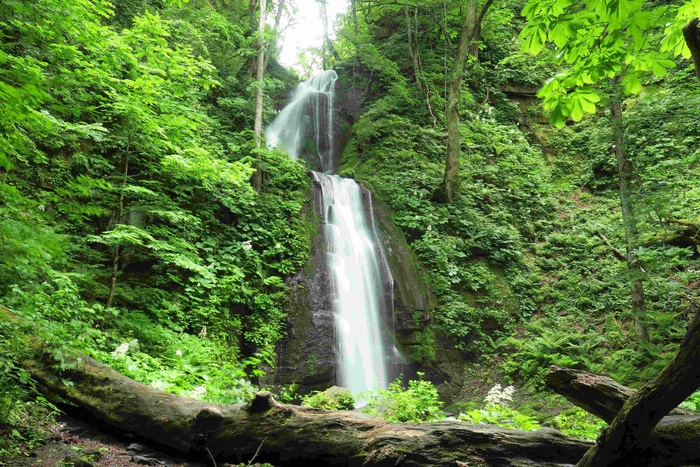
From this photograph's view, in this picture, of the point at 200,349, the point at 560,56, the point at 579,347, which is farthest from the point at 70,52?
the point at 579,347

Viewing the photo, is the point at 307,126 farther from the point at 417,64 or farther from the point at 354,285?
the point at 354,285

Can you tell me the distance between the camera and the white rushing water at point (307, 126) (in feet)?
54.5

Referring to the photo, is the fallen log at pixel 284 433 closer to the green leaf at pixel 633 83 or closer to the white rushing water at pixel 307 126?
the green leaf at pixel 633 83

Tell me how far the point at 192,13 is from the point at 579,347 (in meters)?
13.7

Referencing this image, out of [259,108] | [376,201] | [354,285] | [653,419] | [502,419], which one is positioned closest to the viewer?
[653,419]

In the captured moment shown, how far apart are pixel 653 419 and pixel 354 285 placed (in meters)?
8.81

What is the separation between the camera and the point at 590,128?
55.7 feet

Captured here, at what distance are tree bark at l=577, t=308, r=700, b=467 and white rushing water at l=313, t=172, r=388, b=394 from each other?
7.21 meters

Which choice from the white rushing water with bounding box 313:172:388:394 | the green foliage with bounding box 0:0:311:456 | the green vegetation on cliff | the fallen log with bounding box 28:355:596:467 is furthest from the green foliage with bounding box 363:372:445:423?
the white rushing water with bounding box 313:172:388:394

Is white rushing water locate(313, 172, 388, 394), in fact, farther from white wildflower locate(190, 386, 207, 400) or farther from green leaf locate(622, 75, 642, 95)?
green leaf locate(622, 75, 642, 95)

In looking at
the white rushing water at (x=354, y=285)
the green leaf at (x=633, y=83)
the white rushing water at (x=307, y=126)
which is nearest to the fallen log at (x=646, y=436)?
the green leaf at (x=633, y=83)

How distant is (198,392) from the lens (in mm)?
4254

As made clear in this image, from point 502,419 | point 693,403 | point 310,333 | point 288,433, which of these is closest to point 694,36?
point 288,433

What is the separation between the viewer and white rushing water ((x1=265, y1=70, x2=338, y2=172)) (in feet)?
54.5
